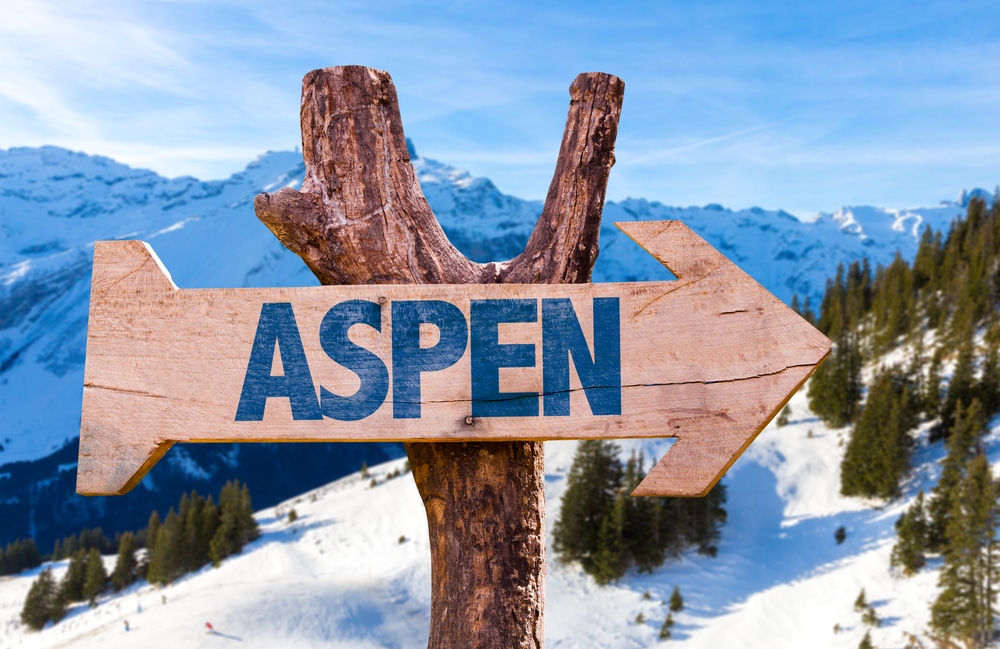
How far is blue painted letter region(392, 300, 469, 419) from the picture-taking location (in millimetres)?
2248

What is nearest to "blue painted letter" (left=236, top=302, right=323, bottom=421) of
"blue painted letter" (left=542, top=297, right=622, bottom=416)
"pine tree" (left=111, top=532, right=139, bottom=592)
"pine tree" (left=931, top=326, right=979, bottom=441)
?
"blue painted letter" (left=542, top=297, right=622, bottom=416)

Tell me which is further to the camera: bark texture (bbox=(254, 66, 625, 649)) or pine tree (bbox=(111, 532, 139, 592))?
pine tree (bbox=(111, 532, 139, 592))

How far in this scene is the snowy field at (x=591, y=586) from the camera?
22.5 meters

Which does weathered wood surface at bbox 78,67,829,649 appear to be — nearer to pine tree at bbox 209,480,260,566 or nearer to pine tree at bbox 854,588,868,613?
pine tree at bbox 854,588,868,613

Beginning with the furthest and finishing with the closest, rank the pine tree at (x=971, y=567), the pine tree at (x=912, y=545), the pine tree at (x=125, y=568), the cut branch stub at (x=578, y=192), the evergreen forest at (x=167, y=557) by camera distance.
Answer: the pine tree at (x=125, y=568), the evergreen forest at (x=167, y=557), the pine tree at (x=912, y=545), the pine tree at (x=971, y=567), the cut branch stub at (x=578, y=192)

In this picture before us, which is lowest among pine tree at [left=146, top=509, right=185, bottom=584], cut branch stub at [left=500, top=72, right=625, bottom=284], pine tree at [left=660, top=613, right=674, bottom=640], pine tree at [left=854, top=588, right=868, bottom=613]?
pine tree at [left=146, top=509, right=185, bottom=584]

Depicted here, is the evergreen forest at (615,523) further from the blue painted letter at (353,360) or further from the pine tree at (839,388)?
the blue painted letter at (353,360)

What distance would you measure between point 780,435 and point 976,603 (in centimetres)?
1967

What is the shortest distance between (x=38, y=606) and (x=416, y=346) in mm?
46631

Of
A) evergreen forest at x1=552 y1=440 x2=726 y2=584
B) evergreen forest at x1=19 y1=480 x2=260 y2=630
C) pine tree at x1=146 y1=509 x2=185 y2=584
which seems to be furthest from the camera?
pine tree at x1=146 y1=509 x2=185 y2=584

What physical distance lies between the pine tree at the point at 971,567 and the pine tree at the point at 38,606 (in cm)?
4255

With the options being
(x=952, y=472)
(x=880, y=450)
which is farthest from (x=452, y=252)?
(x=880, y=450)

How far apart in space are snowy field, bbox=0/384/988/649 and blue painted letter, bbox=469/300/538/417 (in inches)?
816

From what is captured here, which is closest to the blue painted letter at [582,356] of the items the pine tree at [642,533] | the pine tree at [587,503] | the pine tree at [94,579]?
Result: the pine tree at [587,503]
